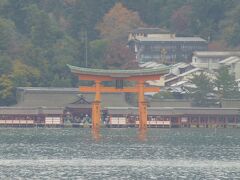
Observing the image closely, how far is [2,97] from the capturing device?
91.1 m

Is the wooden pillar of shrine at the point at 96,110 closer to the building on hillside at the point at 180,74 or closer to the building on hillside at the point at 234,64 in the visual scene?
the building on hillside at the point at 180,74

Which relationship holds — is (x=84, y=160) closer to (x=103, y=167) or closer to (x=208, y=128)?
(x=103, y=167)

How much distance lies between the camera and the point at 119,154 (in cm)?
6712

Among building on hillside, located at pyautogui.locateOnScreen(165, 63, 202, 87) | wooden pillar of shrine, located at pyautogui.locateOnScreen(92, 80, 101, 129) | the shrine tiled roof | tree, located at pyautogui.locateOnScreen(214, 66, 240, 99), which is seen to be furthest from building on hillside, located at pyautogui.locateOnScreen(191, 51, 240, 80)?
wooden pillar of shrine, located at pyautogui.locateOnScreen(92, 80, 101, 129)

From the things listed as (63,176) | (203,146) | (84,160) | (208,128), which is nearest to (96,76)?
(208,128)

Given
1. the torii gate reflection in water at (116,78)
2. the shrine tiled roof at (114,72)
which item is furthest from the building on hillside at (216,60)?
the shrine tiled roof at (114,72)

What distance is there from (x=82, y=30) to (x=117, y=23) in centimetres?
445

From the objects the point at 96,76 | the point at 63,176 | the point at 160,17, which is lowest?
the point at 63,176

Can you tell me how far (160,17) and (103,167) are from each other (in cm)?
6297

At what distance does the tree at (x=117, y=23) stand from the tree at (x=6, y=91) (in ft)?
87.7

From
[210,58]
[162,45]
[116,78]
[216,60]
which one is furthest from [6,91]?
[162,45]

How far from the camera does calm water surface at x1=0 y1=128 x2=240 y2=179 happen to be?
2333 inches

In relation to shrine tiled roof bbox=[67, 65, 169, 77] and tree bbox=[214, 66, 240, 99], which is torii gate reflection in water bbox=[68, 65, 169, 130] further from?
tree bbox=[214, 66, 240, 99]

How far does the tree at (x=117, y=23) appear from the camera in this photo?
391ft
